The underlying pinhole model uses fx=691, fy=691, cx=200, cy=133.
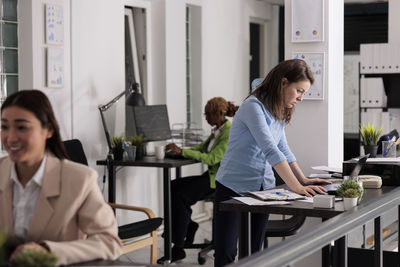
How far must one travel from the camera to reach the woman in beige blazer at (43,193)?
6.40 feet

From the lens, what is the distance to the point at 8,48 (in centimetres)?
516

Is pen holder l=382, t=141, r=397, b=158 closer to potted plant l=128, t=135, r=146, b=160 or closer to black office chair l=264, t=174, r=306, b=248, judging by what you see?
black office chair l=264, t=174, r=306, b=248

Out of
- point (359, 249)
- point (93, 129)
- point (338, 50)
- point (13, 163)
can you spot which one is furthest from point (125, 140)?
point (13, 163)

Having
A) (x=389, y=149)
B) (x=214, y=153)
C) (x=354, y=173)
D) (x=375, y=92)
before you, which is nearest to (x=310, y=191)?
(x=354, y=173)

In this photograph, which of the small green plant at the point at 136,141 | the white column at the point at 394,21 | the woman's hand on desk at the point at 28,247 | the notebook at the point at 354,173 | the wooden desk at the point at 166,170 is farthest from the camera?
the white column at the point at 394,21

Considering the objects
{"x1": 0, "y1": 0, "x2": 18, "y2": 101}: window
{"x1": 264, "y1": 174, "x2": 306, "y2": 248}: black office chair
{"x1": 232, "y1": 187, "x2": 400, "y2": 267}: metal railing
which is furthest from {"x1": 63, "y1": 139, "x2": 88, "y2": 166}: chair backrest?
{"x1": 232, "y1": 187, "x2": 400, "y2": 267}: metal railing

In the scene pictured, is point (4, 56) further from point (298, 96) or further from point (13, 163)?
point (13, 163)

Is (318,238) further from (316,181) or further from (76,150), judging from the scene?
(76,150)

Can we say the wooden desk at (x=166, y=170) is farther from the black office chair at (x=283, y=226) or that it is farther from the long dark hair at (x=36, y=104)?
the long dark hair at (x=36, y=104)

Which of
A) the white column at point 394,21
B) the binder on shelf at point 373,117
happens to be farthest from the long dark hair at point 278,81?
the white column at point 394,21

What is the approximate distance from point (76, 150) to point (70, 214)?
3262mm

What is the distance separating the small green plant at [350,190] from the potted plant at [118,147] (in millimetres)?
2625

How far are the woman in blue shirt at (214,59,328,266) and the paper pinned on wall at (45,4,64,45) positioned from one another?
2.26 m

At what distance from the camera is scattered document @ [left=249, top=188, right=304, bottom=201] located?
3291mm
